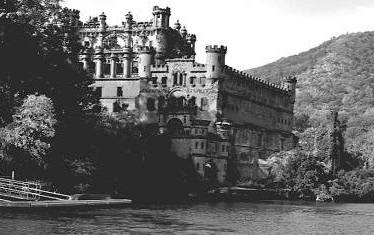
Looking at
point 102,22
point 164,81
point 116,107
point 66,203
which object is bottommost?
point 66,203

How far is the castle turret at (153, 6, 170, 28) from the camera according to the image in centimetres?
12164

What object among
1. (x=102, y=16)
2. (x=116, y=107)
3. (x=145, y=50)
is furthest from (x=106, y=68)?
(x=102, y=16)

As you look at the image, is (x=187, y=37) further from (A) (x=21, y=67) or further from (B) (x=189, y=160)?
(A) (x=21, y=67)

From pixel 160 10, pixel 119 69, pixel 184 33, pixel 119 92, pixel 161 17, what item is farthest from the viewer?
pixel 184 33

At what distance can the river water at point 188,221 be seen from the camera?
178 feet

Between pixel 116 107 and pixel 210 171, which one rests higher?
pixel 116 107

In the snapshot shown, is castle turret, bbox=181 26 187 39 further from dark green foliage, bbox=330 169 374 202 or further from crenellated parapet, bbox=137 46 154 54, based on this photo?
dark green foliage, bbox=330 169 374 202

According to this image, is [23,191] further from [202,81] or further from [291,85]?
[291,85]

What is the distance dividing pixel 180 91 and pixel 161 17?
14033 millimetres

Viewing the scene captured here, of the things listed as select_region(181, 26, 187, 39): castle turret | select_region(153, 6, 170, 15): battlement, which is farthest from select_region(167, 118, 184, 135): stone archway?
select_region(181, 26, 187, 39): castle turret

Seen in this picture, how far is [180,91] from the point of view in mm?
115688

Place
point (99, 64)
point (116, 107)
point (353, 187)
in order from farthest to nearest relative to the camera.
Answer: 1. point (99, 64)
2. point (353, 187)
3. point (116, 107)

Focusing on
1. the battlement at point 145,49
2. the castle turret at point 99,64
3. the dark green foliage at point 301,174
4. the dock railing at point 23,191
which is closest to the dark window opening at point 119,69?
the castle turret at point 99,64

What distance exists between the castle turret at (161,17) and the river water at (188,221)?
44.9 metres
